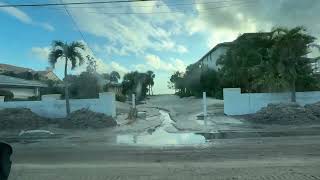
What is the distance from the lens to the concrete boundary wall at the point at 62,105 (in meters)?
35.8

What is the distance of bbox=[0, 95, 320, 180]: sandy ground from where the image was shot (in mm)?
12773

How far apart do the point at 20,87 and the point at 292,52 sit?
32817mm

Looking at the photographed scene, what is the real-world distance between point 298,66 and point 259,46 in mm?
5359

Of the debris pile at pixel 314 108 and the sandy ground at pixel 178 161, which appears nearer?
the sandy ground at pixel 178 161

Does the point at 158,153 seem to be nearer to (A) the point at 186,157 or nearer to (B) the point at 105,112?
(A) the point at 186,157

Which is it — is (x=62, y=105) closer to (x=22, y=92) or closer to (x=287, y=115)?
(x=287, y=115)

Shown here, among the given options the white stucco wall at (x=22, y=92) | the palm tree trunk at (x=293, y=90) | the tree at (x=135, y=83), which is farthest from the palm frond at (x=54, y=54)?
the tree at (x=135, y=83)

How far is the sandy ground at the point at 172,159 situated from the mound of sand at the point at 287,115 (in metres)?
5.41

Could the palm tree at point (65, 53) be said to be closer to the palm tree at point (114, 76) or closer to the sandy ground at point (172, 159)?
the sandy ground at point (172, 159)

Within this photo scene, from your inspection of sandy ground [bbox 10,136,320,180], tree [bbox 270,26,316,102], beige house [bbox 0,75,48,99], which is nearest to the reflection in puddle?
sandy ground [bbox 10,136,320,180]

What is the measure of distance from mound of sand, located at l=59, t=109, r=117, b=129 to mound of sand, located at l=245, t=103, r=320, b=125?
9.02 meters

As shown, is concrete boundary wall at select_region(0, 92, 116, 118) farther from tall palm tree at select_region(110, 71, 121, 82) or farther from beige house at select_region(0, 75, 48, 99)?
tall palm tree at select_region(110, 71, 121, 82)

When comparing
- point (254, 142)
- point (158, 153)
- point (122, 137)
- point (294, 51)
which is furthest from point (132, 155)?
point (294, 51)

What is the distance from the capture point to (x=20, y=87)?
56875 mm
